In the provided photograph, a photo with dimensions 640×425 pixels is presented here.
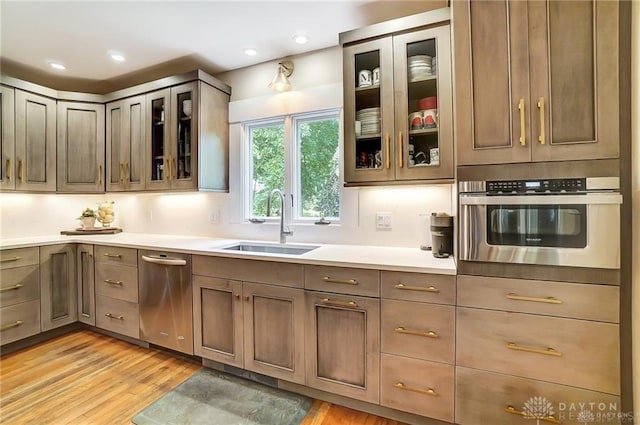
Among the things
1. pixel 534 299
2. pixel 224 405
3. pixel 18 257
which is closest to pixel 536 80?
pixel 534 299

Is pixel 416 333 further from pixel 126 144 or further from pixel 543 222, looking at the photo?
pixel 126 144

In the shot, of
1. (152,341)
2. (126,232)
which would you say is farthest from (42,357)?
(126,232)

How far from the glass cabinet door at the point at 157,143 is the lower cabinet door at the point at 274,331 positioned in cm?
154

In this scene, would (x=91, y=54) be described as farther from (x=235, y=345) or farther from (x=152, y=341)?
(x=235, y=345)

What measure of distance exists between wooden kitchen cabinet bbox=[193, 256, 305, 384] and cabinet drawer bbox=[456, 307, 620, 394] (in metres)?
0.95

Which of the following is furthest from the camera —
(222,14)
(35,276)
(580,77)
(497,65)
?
(35,276)

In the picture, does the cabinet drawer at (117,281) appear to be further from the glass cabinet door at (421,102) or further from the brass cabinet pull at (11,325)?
the glass cabinet door at (421,102)

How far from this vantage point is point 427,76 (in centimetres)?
186

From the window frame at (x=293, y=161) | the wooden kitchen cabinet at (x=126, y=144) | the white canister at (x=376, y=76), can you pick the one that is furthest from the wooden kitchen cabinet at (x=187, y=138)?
the white canister at (x=376, y=76)

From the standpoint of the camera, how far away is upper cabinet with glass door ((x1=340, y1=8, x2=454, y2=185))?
5.91 feet

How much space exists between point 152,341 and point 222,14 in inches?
101

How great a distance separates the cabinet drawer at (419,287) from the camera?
1509 mm

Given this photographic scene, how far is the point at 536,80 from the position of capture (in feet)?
4.52

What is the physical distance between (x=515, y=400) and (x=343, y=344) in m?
0.87
